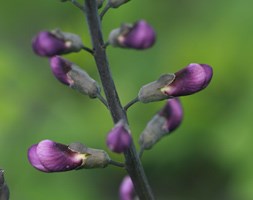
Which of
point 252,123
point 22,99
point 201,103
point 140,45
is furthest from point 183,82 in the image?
point 22,99

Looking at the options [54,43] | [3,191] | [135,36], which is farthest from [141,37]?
[3,191]

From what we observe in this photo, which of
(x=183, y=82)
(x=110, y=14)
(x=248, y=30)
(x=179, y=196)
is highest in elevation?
(x=110, y=14)

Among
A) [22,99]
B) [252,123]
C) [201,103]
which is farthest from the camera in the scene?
[22,99]

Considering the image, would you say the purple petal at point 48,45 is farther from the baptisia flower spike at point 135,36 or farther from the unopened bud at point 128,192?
the unopened bud at point 128,192

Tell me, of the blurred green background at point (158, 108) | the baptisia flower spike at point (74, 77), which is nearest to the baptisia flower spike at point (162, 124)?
the baptisia flower spike at point (74, 77)

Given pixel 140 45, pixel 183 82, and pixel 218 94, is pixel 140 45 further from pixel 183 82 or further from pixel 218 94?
pixel 218 94
